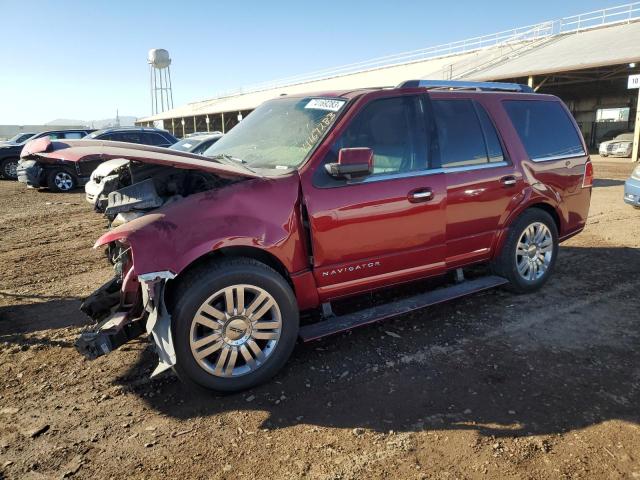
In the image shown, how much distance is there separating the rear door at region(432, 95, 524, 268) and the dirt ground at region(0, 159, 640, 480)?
0.70m

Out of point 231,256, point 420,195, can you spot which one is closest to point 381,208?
point 420,195

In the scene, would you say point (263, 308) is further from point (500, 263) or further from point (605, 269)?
point (605, 269)

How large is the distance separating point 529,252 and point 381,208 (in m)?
2.07

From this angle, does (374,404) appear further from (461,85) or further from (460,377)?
(461,85)

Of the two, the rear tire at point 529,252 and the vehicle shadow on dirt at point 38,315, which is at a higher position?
the rear tire at point 529,252

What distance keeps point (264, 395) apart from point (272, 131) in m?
2.16

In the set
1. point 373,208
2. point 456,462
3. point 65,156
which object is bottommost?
point 456,462

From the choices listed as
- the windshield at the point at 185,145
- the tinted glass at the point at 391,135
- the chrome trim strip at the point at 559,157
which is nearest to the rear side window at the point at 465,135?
the tinted glass at the point at 391,135

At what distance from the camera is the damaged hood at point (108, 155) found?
272 cm

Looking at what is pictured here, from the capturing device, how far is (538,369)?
11.0 feet

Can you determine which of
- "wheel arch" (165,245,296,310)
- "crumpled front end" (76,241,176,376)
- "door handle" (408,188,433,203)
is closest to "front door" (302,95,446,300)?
"door handle" (408,188,433,203)

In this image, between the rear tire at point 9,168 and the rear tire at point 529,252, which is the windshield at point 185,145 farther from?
the rear tire at point 9,168

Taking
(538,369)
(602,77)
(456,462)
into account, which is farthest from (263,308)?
(602,77)

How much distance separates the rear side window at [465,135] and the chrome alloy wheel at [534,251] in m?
0.87
